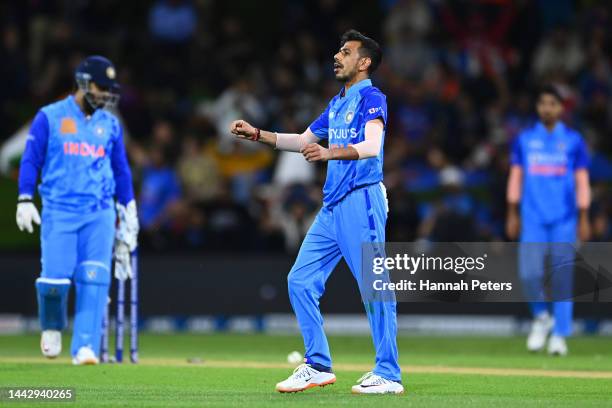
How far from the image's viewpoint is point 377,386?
32.3 feet

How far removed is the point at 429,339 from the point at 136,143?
230 inches

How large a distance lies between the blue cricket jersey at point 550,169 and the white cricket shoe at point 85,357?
202 inches

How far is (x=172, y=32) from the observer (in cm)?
2247

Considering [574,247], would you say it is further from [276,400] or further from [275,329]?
[276,400]

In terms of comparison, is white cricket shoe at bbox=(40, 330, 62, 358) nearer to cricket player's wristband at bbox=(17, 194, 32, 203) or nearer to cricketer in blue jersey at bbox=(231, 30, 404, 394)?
cricket player's wristband at bbox=(17, 194, 32, 203)

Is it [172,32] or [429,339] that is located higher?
[172,32]

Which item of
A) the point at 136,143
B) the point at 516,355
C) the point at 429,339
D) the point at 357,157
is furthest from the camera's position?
Result: the point at 136,143

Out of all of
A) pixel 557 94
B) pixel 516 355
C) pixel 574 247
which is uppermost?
pixel 557 94

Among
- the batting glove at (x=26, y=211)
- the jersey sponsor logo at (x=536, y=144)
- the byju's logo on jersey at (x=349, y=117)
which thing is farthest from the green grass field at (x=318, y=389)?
the jersey sponsor logo at (x=536, y=144)

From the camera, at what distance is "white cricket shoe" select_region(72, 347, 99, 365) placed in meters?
12.6

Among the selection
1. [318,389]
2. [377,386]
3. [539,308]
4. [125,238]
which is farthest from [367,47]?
[539,308]

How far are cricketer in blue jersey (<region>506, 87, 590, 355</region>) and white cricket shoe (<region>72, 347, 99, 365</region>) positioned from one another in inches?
189

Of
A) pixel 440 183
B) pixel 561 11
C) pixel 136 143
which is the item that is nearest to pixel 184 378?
pixel 440 183

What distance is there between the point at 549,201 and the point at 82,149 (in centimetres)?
520
